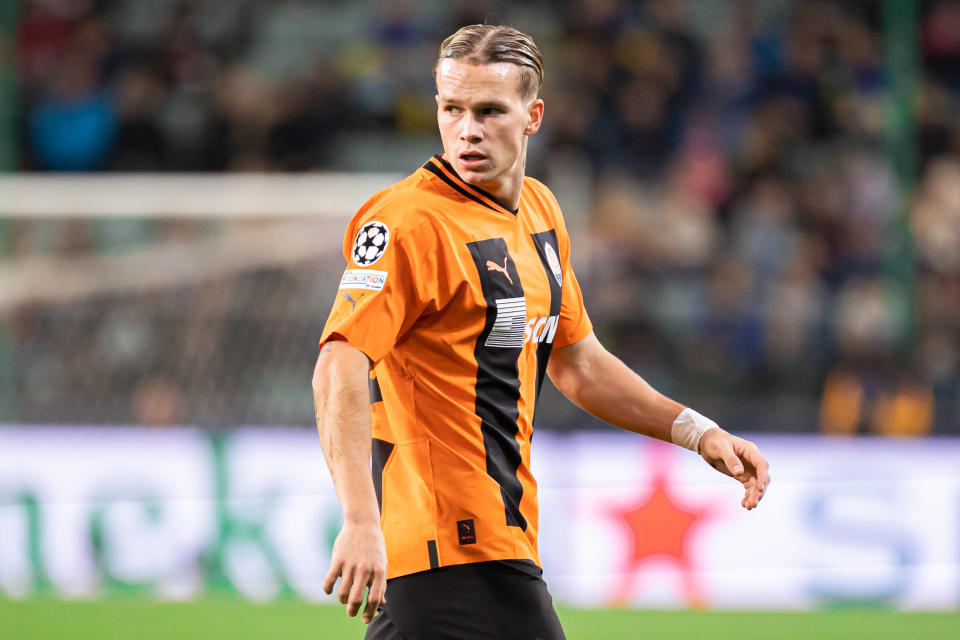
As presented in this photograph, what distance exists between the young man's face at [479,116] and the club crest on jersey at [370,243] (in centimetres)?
29

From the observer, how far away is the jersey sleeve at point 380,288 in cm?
279

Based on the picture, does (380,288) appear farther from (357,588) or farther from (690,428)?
Result: (690,428)

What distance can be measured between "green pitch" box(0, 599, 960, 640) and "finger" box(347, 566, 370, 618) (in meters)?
4.56

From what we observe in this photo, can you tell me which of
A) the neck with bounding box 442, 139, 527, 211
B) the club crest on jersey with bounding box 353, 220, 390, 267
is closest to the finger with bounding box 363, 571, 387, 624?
the club crest on jersey with bounding box 353, 220, 390, 267

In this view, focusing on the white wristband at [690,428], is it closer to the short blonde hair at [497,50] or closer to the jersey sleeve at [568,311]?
the jersey sleeve at [568,311]

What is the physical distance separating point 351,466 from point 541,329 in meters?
0.75

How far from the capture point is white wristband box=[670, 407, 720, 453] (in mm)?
3379

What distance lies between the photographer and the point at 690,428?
134 inches

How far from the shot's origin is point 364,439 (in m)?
2.72

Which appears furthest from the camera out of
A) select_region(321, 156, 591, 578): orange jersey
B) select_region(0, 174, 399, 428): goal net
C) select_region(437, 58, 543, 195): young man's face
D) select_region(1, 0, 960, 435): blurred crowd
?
select_region(1, 0, 960, 435): blurred crowd

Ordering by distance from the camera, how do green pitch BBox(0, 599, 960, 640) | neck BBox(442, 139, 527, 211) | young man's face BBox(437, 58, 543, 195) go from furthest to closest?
green pitch BBox(0, 599, 960, 640), neck BBox(442, 139, 527, 211), young man's face BBox(437, 58, 543, 195)

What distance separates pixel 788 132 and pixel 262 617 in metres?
5.91

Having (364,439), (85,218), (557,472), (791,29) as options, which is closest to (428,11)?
(791,29)

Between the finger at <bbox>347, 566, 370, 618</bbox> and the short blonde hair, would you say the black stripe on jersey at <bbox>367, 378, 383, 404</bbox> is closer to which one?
the finger at <bbox>347, 566, 370, 618</bbox>
